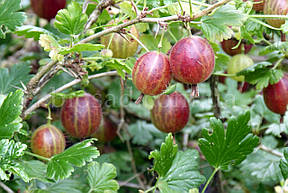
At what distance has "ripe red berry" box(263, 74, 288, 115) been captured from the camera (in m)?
1.38

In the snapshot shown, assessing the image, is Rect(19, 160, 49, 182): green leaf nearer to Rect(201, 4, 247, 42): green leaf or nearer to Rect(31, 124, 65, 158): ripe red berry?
Rect(31, 124, 65, 158): ripe red berry

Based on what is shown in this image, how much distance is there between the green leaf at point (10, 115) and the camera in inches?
39.0

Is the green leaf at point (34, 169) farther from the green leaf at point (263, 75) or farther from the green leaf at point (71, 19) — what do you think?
the green leaf at point (263, 75)

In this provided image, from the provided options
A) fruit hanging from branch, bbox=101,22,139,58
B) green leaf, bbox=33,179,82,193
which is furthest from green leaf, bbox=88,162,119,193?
fruit hanging from branch, bbox=101,22,139,58

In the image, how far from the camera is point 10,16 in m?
1.14

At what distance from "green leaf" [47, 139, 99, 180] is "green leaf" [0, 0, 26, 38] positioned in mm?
383

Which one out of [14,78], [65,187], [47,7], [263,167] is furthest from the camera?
[47,7]

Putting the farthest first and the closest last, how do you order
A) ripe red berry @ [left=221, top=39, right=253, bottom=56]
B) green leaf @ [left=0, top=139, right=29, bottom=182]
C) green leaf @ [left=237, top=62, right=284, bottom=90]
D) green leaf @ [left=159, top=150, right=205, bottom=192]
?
ripe red berry @ [left=221, top=39, right=253, bottom=56]
green leaf @ [left=237, top=62, right=284, bottom=90]
green leaf @ [left=159, top=150, right=205, bottom=192]
green leaf @ [left=0, top=139, right=29, bottom=182]

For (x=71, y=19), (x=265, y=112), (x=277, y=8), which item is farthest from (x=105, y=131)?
(x=277, y=8)

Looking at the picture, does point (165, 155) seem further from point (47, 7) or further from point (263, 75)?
point (47, 7)

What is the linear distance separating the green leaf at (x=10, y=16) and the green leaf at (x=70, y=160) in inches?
15.1

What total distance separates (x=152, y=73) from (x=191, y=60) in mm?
98

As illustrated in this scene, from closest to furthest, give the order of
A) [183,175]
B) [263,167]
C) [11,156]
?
1. [11,156]
2. [183,175]
3. [263,167]

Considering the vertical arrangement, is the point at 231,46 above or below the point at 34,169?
above
